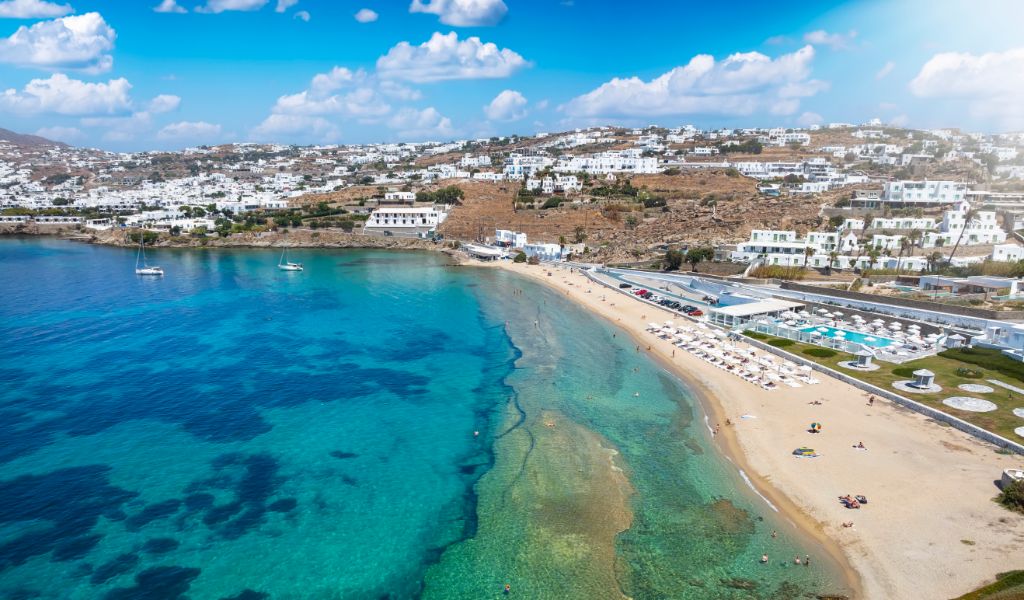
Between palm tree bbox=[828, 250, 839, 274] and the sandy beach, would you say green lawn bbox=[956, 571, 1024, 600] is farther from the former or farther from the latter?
palm tree bbox=[828, 250, 839, 274]

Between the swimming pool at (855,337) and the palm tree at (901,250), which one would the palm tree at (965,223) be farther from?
the swimming pool at (855,337)

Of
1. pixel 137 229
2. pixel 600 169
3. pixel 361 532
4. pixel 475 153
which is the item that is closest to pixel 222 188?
pixel 137 229

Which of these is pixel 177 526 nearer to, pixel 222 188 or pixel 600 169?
pixel 600 169

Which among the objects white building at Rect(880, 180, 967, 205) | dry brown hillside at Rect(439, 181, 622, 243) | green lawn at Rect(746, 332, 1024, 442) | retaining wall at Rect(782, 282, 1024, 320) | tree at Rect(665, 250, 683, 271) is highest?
white building at Rect(880, 180, 967, 205)

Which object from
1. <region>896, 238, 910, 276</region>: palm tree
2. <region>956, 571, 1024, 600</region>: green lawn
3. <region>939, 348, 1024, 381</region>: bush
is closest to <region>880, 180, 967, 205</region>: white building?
→ <region>896, 238, 910, 276</region>: palm tree

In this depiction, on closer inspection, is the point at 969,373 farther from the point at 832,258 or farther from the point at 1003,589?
the point at 832,258

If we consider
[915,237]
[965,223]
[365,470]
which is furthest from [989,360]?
[965,223]
